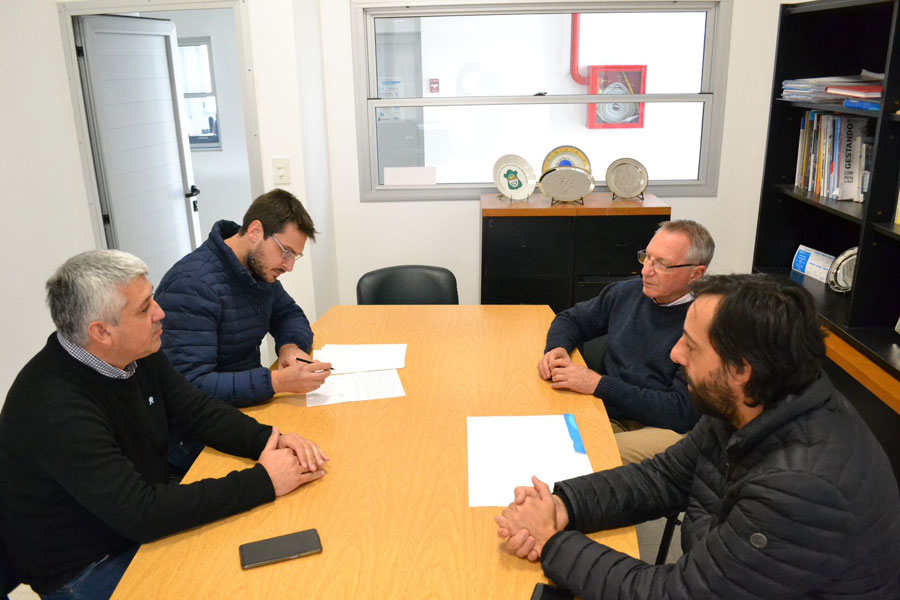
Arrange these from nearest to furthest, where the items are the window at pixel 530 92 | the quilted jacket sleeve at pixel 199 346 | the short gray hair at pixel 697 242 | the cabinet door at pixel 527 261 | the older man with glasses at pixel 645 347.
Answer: the quilted jacket sleeve at pixel 199 346 → the older man with glasses at pixel 645 347 → the short gray hair at pixel 697 242 → the cabinet door at pixel 527 261 → the window at pixel 530 92

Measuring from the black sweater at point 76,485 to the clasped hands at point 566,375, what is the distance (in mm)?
985

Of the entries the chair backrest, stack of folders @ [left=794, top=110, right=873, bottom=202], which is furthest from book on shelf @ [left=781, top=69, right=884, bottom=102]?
the chair backrest

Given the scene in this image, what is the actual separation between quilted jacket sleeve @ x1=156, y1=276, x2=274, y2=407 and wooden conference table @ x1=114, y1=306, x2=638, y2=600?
89mm

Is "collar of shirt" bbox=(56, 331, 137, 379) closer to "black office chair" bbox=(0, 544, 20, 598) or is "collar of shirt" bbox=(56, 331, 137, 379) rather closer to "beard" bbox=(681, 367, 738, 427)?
"black office chair" bbox=(0, 544, 20, 598)

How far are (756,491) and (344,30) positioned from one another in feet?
11.8

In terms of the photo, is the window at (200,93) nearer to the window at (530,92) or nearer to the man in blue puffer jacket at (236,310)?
the window at (530,92)

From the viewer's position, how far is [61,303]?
1.57 m

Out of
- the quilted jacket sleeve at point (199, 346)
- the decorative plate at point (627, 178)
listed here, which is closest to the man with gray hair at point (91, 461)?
the quilted jacket sleeve at point (199, 346)

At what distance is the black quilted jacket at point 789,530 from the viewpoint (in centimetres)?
122

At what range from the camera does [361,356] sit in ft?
8.35

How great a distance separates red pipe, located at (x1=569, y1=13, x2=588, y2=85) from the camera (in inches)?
166

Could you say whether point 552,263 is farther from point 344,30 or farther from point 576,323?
point 344,30

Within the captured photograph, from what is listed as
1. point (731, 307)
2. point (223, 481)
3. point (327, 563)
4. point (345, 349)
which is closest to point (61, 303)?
point (223, 481)

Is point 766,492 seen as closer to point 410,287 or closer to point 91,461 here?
point 91,461
